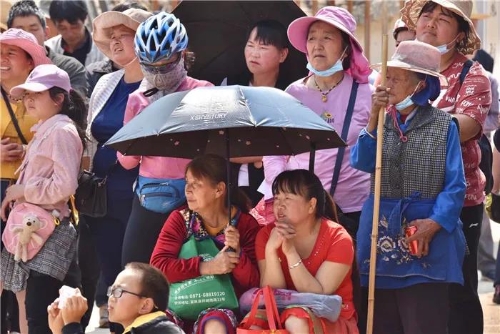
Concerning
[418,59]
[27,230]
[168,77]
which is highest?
[418,59]

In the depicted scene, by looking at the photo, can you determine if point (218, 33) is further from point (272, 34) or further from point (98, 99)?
point (98, 99)

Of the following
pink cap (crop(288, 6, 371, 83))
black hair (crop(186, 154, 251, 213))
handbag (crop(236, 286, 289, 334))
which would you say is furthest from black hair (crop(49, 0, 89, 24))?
handbag (crop(236, 286, 289, 334))

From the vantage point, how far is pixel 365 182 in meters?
7.05

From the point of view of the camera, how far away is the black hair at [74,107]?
24.9ft

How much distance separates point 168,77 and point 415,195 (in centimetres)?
159

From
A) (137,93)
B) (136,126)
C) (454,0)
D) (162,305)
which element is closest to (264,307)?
(162,305)

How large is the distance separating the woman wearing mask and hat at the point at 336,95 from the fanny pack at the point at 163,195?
0.49m

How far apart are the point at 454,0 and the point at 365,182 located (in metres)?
1.18

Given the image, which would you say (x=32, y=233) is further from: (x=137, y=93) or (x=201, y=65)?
(x=201, y=65)

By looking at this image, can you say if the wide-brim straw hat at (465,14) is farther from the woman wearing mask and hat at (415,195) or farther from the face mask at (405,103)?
the face mask at (405,103)

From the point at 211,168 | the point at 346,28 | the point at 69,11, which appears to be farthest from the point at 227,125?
the point at 69,11

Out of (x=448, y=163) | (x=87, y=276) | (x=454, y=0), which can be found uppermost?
(x=454, y=0)

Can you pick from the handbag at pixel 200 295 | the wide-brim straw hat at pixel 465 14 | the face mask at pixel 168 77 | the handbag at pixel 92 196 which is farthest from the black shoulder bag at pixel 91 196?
the wide-brim straw hat at pixel 465 14

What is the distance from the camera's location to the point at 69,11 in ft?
32.7
